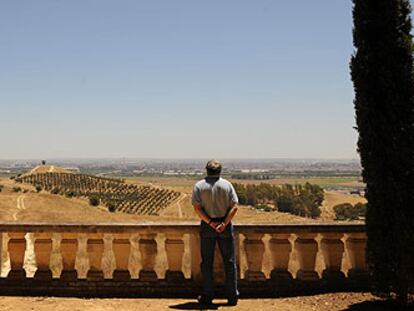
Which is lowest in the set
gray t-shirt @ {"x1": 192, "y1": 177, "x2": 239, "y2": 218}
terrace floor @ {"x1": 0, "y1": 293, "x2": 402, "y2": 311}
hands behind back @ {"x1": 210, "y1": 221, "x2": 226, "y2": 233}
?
terrace floor @ {"x1": 0, "y1": 293, "x2": 402, "y2": 311}

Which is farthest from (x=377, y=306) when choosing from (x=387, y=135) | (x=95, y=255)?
(x=95, y=255)

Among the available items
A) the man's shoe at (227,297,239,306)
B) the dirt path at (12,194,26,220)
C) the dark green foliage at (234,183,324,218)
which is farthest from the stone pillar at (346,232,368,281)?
the dark green foliage at (234,183,324,218)

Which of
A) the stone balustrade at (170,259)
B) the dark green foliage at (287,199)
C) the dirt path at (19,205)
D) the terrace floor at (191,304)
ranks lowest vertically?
the dark green foliage at (287,199)

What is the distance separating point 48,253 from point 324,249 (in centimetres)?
429

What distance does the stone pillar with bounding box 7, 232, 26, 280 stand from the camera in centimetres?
662

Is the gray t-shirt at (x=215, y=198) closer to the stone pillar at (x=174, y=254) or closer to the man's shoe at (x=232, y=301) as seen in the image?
the stone pillar at (x=174, y=254)

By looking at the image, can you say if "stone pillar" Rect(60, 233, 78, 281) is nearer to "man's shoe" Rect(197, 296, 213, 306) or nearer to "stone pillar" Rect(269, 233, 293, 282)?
"man's shoe" Rect(197, 296, 213, 306)

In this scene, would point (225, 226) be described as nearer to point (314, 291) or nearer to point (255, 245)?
point (255, 245)

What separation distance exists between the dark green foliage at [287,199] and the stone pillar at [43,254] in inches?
4520

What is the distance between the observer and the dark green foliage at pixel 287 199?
123125 millimetres

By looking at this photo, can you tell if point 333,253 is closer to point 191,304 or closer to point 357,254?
point 357,254

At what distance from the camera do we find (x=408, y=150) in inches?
220

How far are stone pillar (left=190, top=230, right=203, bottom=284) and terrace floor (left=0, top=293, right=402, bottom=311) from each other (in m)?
0.38

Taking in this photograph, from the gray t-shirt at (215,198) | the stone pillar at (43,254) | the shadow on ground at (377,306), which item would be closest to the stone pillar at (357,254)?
the shadow on ground at (377,306)
